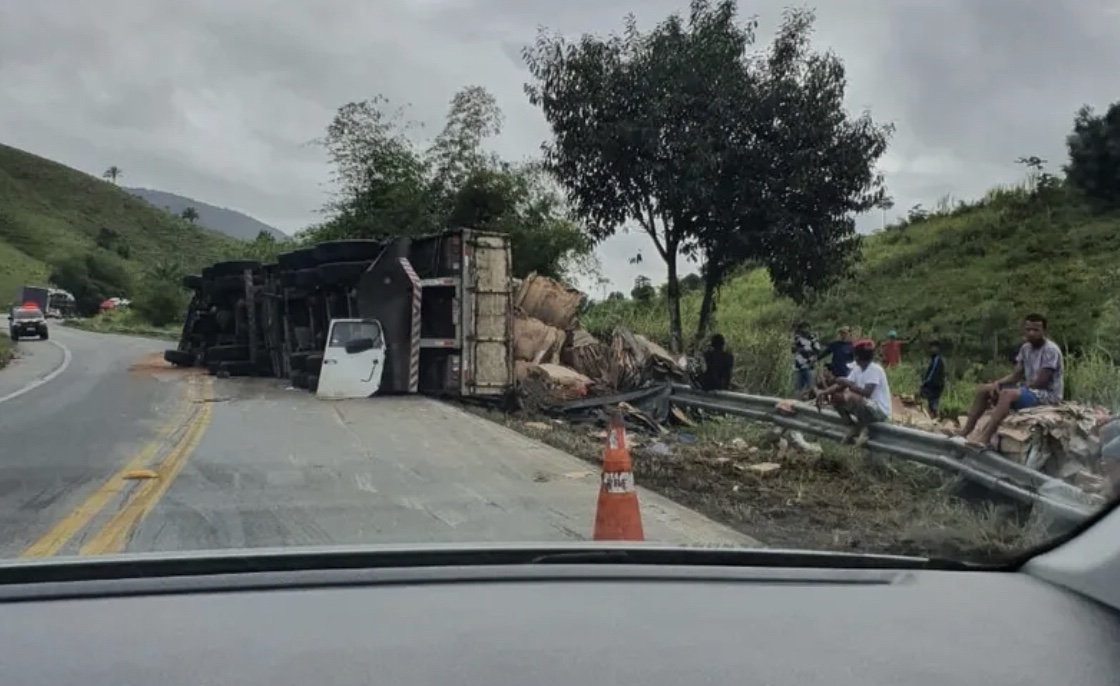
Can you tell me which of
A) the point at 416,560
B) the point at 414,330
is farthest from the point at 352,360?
the point at 416,560

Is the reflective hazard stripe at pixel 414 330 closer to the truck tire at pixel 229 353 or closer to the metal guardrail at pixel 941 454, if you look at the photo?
the metal guardrail at pixel 941 454

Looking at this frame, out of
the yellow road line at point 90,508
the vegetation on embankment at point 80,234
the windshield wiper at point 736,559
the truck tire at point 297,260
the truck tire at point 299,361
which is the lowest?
the yellow road line at point 90,508

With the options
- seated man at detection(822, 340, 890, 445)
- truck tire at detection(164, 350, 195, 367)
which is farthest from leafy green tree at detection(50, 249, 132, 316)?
seated man at detection(822, 340, 890, 445)

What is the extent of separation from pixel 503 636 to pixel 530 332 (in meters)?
17.4

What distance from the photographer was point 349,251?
2012 centimetres

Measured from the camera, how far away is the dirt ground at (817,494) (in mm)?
7207

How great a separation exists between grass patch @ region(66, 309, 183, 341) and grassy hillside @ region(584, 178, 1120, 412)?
3803 centimetres

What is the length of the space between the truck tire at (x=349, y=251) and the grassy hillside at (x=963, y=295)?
5470mm

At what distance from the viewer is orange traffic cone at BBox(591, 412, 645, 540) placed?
7.12 m

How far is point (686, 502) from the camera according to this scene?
31.0 ft

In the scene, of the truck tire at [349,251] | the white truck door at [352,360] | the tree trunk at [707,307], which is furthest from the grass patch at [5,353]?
the tree trunk at [707,307]

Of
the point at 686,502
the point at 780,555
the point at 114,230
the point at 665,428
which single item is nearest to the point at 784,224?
the point at 665,428

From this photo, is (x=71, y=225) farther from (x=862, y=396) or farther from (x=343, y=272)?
(x=862, y=396)

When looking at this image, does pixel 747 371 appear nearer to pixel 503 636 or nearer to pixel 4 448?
pixel 4 448
